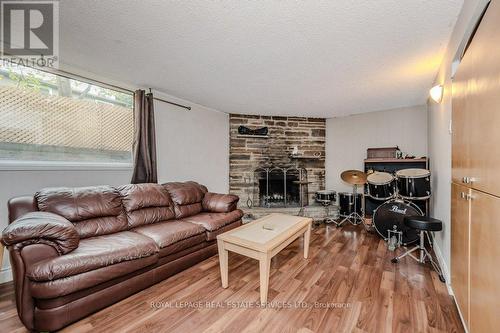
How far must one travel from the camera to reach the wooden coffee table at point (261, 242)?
173 cm

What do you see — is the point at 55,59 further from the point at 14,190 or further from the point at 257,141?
the point at 257,141

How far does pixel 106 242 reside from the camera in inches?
73.2

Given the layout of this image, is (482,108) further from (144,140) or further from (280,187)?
(280,187)

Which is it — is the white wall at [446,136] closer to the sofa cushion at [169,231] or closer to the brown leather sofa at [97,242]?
the brown leather sofa at [97,242]

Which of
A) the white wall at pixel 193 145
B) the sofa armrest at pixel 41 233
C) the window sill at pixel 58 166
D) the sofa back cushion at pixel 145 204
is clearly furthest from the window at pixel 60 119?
the sofa armrest at pixel 41 233

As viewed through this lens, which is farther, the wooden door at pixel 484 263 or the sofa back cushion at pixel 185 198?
the sofa back cushion at pixel 185 198

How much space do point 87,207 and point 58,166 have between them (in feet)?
2.19

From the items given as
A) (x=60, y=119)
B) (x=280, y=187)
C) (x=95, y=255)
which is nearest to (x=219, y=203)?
(x=95, y=255)

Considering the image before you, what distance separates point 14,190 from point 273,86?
10.1ft

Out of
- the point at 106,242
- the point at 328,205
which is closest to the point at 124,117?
the point at 106,242

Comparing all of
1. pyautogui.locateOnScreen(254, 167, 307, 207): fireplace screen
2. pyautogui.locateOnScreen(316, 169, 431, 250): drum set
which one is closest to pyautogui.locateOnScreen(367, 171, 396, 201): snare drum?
pyautogui.locateOnScreen(316, 169, 431, 250): drum set

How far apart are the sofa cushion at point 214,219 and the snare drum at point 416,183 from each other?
2212mm

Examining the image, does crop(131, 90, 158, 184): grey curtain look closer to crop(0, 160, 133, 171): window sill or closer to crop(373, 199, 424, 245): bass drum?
crop(0, 160, 133, 171): window sill

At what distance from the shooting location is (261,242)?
186cm
